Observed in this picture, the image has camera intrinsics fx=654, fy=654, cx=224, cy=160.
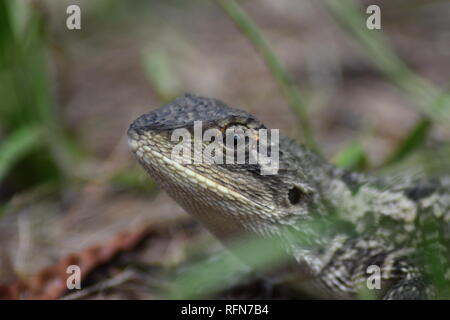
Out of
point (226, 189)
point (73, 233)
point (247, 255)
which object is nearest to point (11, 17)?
point (73, 233)

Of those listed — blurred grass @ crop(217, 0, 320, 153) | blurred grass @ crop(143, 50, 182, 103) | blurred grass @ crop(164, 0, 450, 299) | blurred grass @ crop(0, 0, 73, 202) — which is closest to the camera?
blurred grass @ crop(164, 0, 450, 299)

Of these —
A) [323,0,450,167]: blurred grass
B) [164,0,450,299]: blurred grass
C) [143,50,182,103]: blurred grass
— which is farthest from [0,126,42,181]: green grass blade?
[323,0,450,167]: blurred grass

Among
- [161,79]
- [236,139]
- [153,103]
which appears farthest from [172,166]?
[153,103]

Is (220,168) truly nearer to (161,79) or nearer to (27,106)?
(27,106)

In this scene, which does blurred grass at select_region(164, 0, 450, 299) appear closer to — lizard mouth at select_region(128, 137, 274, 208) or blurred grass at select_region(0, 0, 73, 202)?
lizard mouth at select_region(128, 137, 274, 208)

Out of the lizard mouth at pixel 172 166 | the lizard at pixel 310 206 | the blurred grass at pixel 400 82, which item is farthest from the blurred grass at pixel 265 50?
the lizard mouth at pixel 172 166

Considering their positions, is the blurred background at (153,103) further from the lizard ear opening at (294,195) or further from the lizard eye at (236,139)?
the lizard eye at (236,139)

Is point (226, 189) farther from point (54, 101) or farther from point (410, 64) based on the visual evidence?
point (410, 64)
